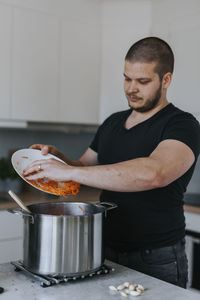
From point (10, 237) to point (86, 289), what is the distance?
153 cm

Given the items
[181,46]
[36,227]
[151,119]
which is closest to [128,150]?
[151,119]

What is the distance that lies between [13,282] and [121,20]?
2273 millimetres

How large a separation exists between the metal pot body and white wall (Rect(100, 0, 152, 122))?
75.9 inches

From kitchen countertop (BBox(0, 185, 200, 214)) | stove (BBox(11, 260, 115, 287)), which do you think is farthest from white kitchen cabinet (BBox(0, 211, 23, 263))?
stove (BBox(11, 260, 115, 287))

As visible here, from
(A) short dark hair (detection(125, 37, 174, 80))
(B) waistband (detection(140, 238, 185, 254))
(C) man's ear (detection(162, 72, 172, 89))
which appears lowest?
(B) waistband (detection(140, 238, 185, 254))

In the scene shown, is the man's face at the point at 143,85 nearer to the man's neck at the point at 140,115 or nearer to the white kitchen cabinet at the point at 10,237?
the man's neck at the point at 140,115

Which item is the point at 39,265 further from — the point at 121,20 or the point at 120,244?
the point at 121,20

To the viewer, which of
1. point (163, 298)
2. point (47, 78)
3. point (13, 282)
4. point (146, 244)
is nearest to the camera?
point (163, 298)

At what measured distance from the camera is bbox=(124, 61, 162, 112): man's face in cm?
147

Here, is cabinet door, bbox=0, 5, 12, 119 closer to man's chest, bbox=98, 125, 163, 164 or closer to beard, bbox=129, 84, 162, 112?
man's chest, bbox=98, 125, 163, 164

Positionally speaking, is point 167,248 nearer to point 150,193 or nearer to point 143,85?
point 150,193

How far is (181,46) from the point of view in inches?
107

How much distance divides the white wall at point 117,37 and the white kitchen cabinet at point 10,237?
1.06 m

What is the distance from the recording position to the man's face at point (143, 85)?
1469 mm
